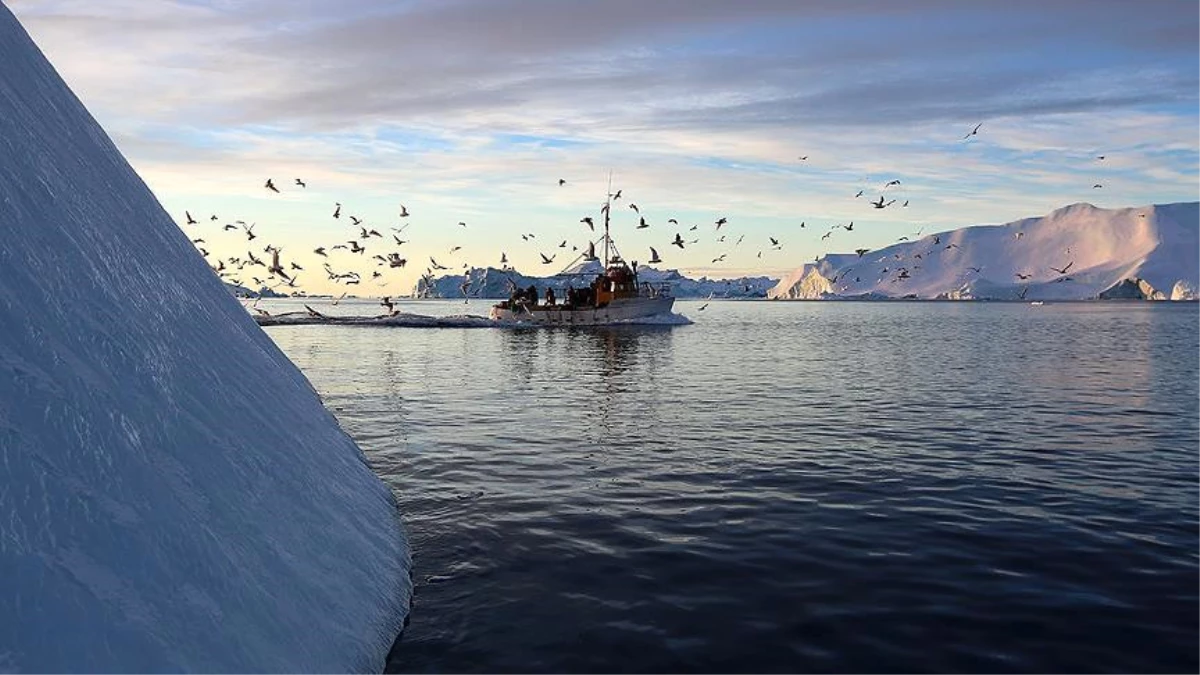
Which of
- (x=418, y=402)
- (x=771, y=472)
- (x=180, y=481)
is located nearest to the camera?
(x=180, y=481)

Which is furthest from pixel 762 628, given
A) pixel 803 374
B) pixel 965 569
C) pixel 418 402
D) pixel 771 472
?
pixel 803 374

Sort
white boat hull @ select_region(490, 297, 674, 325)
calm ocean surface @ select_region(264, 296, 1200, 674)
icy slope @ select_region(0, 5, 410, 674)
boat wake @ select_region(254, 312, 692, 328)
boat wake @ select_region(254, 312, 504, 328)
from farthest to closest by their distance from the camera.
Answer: boat wake @ select_region(254, 312, 692, 328)
white boat hull @ select_region(490, 297, 674, 325)
boat wake @ select_region(254, 312, 504, 328)
calm ocean surface @ select_region(264, 296, 1200, 674)
icy slope @ select_region(0, 5, 410, 674)

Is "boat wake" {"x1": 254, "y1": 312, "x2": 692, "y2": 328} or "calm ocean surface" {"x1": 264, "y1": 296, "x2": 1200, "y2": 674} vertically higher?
"calm ocean surface" {"x1": 264, "y1": 296, "x2": 1200, "y2": 674}

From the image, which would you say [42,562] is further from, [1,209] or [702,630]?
[702,630]

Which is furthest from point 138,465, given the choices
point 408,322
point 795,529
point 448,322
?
point 408,322

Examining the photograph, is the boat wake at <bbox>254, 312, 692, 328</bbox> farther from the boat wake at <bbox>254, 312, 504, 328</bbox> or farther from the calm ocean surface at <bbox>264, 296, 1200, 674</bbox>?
the calm ocean surface at <bbox>264, 296, 1200, 674</bbox>

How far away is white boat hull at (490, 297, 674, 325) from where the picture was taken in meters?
76.6

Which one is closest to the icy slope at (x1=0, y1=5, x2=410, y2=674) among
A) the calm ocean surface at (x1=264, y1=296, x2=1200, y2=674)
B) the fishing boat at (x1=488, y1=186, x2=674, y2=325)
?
the calm ocean surface at (x1=264, y1=296, x2=1200, y2=674)

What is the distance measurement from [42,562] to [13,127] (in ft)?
14.6

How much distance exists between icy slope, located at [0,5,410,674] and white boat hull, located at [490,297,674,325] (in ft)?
222

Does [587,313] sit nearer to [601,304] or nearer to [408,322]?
[601,304]

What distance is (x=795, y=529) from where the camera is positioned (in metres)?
10.7

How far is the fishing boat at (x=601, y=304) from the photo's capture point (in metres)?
76.9

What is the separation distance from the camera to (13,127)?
20.4ft
